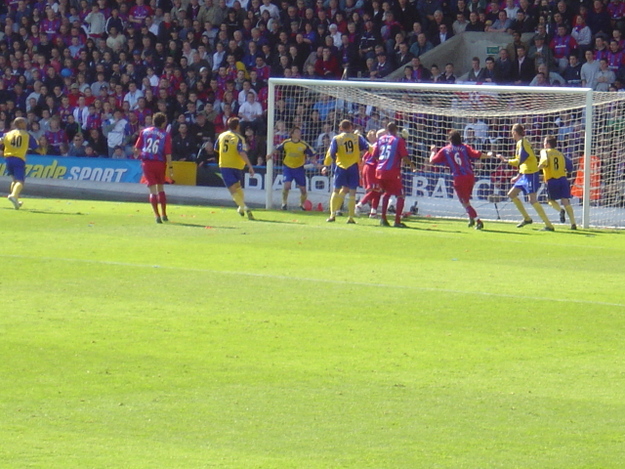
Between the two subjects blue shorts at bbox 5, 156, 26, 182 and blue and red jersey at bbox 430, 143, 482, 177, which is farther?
blue shorts at bbox 5, 156, 26, 182

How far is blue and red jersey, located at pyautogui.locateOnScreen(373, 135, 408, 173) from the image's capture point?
20.9 meters

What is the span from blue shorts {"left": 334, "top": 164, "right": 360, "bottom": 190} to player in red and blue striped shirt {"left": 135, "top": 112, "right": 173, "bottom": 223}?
11.1 feet

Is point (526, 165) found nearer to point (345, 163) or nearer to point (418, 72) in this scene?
point (345, 163)

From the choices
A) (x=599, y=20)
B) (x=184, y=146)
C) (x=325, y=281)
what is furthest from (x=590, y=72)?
(x=325, y=281)

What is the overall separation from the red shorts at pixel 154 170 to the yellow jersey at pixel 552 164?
6920 mm

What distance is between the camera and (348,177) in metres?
21.9

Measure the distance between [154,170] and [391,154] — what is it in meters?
4.29

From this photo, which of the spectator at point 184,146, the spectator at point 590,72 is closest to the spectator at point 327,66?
the spectator at point 184,146

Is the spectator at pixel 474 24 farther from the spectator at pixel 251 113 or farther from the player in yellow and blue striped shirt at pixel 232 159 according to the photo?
the player in yellow and blue striped shirt at pixel 232 159

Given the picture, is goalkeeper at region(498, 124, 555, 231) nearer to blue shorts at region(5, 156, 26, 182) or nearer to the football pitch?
the football pitch

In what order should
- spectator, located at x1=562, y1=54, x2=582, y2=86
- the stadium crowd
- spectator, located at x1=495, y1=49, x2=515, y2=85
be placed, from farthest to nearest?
the stadium crowd
spectator, located at x1=495, y1=49, x2=515, y2=85
spectator, located at x1=562, y1=54, x2=582, y2=86

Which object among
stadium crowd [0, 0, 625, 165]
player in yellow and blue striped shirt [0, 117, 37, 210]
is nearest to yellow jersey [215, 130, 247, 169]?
player in yellow and blue striped shirt [0, 117, 37, 210]

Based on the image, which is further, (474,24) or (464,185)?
(474,24)

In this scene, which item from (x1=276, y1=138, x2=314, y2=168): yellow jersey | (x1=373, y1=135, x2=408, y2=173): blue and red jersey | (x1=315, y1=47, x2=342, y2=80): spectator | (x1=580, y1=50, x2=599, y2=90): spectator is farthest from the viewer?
(x1=315, y1=47, x2=342, y2=80): spectator
